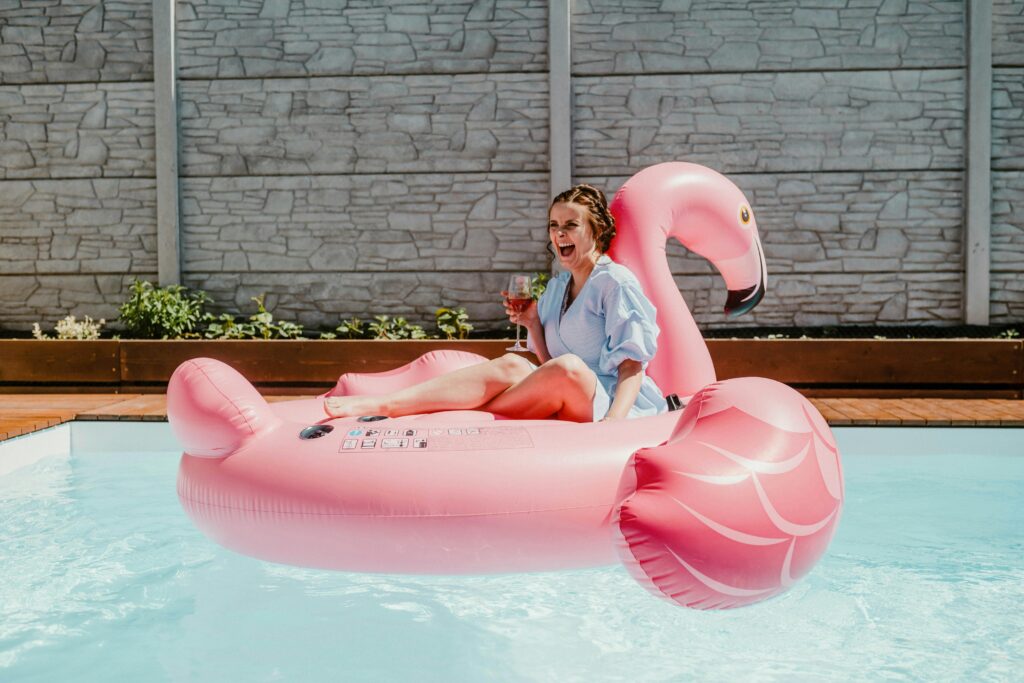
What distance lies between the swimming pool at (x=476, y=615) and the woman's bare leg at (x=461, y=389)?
1.87 ft

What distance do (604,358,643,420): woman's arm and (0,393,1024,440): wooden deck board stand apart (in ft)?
6.12

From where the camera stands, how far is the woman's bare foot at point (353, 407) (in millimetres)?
2438

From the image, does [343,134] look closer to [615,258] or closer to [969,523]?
[615,258]

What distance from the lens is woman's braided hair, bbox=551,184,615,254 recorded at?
8.59 feet

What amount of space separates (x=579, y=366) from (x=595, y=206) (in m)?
0.57

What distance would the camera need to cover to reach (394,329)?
5.66m

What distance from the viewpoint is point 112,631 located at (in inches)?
87.4

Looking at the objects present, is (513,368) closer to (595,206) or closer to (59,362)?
(595,206)

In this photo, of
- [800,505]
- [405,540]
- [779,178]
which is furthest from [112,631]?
[779,178]

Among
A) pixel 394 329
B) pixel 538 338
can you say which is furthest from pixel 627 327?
pixel 394 329

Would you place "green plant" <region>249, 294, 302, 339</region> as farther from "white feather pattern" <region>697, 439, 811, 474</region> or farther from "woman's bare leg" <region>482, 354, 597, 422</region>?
"white feather pattern" <region>697, 439, 811, 474</region>

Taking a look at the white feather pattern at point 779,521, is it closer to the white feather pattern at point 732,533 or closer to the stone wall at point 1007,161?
the white feather pattern at point 732,533

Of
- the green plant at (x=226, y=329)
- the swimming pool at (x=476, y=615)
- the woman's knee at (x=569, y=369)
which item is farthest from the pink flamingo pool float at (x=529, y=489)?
the green plant at (x=226, y=329)

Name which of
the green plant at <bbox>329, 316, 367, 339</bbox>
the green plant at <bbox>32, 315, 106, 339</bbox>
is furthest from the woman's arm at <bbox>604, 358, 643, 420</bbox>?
the green plant at <bbox>32, 315, 106, 339</bbox>
